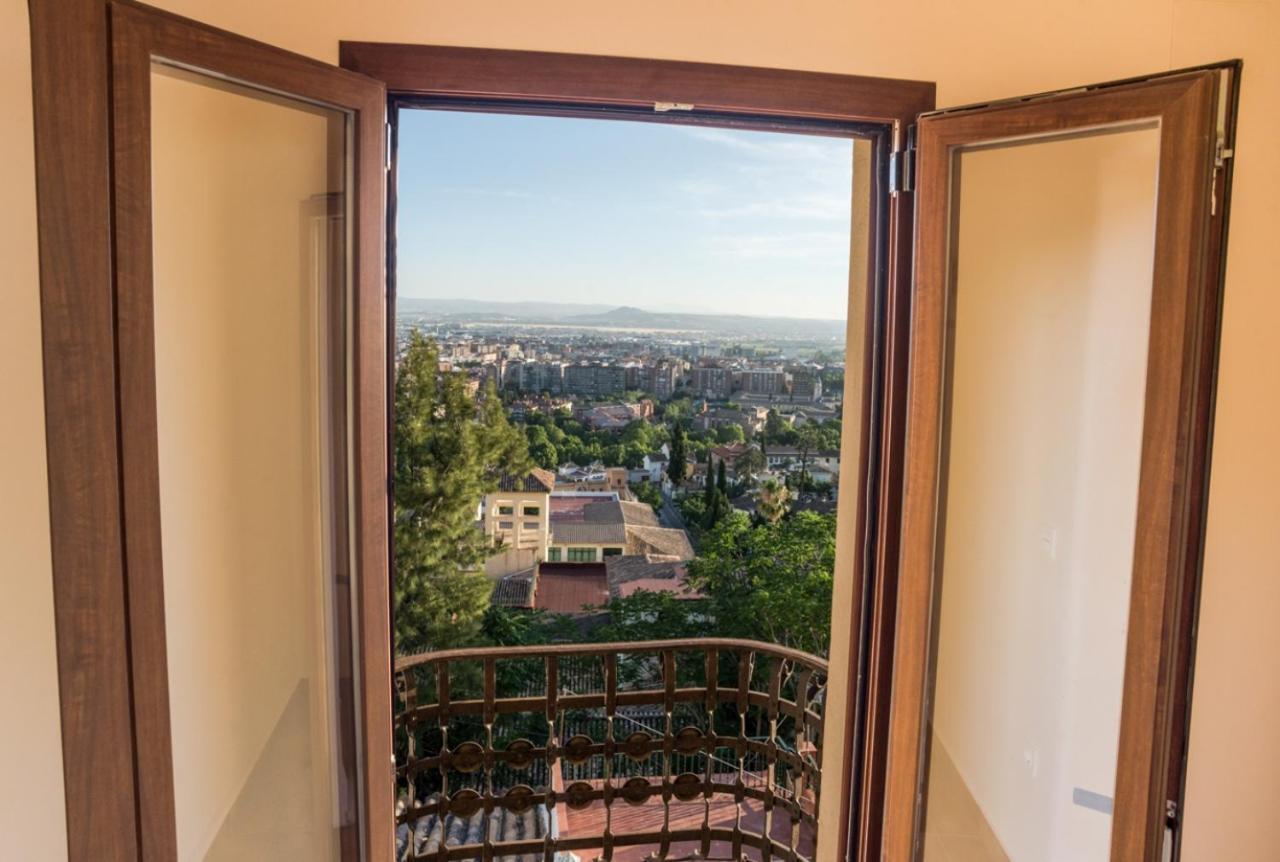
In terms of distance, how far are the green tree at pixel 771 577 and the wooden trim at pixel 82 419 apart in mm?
2236

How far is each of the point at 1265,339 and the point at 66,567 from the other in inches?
90.1

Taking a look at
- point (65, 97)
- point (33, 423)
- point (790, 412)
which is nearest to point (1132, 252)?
point (790, 412)

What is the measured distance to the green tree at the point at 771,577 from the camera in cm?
323

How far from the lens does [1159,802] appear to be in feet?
5.27

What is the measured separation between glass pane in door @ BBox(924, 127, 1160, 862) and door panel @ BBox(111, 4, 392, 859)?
1210mm

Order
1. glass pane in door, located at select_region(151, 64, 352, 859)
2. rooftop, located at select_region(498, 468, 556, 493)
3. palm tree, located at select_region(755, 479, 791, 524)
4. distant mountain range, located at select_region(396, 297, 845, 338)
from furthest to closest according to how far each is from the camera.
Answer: palm tree, located at select_region(755, 479, 791, 524), rooftop, located at select_region(498, 468, 556, 493), distant mountain range, located at select_region(396, 297, 845, 338), glass pane in door, located at select_region(151, 64, 352, 859)

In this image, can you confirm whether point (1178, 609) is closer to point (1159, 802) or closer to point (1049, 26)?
point (1159, 802)

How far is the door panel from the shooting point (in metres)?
1.23

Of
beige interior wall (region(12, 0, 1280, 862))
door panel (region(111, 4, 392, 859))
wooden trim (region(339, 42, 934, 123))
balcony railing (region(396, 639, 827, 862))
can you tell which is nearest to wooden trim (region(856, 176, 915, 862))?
wooden trim (region(339, 42, 934, 123))

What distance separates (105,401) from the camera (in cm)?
117

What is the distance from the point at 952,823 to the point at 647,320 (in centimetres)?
181

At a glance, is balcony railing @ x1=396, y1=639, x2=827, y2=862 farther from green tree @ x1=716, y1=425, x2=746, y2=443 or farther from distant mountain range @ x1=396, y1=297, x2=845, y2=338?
distant mountain range @ x1=396, y1=297, x2=845, y2=338

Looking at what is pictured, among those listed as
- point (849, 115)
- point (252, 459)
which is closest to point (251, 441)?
point (252, 459)

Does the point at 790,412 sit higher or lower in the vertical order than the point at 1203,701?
higher
